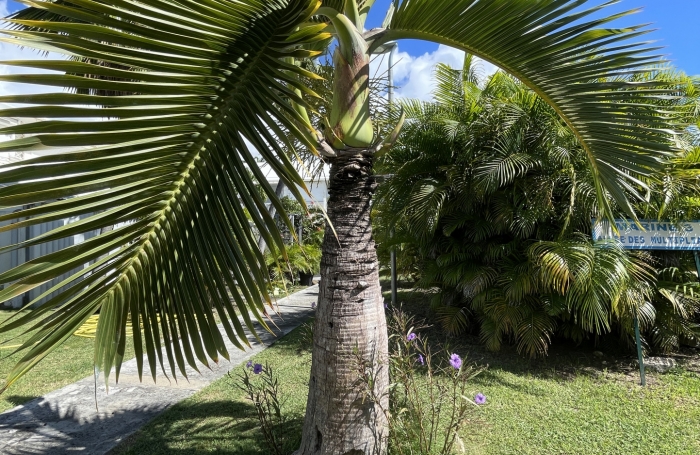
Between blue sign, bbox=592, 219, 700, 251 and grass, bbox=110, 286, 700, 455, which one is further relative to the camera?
blue sign, bbox=592, 219, 700, 251

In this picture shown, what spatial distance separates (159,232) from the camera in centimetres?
119

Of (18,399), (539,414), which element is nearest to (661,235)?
(539,414)

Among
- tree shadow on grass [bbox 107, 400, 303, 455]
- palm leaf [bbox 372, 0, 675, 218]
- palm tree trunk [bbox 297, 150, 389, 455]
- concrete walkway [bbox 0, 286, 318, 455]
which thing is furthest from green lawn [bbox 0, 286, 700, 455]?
palm leaf [bbox 372, 0, 675, 218]

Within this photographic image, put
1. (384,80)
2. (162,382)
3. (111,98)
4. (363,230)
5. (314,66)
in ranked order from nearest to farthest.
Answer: (111,98), (363,230), (384,80), (314,66), (162,382)

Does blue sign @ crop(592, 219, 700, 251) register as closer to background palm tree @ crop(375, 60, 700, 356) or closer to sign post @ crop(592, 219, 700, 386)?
sign post @ crop(592, 219, 700, 386)

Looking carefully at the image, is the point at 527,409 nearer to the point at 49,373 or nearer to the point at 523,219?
the point at 523,219

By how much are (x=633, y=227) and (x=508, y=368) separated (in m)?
2.10

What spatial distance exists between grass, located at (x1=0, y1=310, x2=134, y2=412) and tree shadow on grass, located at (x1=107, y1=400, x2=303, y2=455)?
130 cm

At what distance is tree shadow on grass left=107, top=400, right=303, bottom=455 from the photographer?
3.18 meters

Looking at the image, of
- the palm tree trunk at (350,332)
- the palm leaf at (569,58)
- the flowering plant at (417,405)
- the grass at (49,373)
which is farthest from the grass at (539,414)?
the palm leaf at (569,58)

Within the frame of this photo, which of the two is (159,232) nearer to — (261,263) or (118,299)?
(118,299)

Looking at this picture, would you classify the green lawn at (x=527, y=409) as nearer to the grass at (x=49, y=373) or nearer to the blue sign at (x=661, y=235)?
the grass at (x=49, y=373)

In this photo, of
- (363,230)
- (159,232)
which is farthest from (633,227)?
(159,232)

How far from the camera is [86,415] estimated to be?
3842mm
